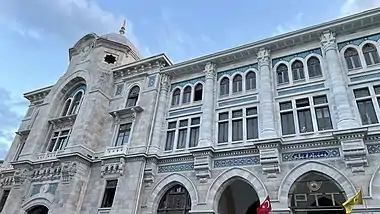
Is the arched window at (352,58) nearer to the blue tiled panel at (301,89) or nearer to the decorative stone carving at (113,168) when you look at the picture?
the blue tiled panel at (301,89)

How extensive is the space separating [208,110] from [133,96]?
6.62 meters

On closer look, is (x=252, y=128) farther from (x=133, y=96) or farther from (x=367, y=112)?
(x=133, y=96)

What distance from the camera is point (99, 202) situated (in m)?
17.5

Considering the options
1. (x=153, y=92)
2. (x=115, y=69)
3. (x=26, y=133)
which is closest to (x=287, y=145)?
(x=153, y=92)

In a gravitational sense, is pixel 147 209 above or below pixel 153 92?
below

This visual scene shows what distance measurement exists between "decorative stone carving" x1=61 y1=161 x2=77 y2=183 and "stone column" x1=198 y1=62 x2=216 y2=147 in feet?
26.7

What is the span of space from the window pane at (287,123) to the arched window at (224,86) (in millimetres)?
4091

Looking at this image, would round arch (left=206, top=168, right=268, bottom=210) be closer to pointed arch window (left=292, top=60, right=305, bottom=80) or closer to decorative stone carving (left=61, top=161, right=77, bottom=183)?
pointed arch window (left=292, top=60, right=305, bottom=80)

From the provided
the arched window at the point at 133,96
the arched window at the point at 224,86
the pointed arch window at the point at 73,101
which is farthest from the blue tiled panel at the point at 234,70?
the pointed arch window at the point at 73,101

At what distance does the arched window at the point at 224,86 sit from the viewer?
18.5m

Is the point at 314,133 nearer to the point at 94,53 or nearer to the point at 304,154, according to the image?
the point at 304,154

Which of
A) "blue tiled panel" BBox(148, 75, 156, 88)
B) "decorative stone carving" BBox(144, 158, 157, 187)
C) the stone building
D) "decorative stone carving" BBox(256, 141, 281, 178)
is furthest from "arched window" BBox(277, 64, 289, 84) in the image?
"decorative stone carving" BBox(144, 158, 157, 187)

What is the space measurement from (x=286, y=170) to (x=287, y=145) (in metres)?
1.27

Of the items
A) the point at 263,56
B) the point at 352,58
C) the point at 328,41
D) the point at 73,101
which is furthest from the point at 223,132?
the point at 73,101
